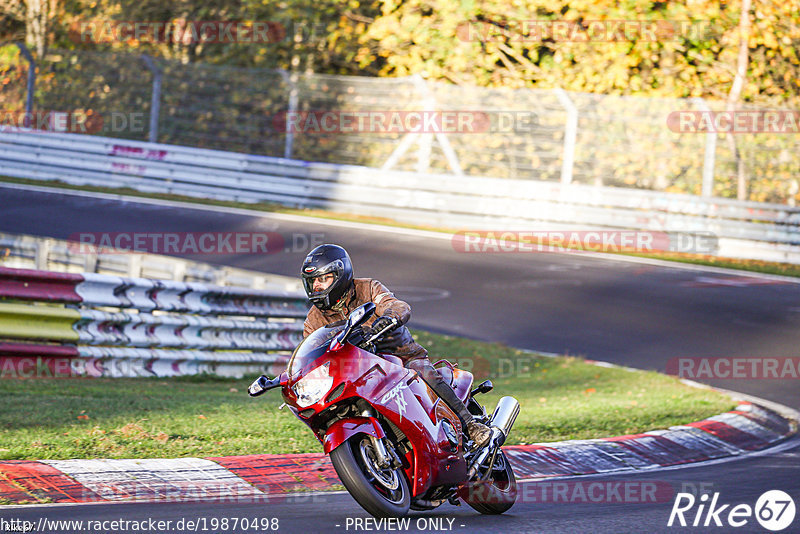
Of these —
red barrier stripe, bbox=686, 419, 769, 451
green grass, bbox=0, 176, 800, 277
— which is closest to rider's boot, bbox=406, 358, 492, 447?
red barrier stripe, bbox=686, 419, 769, 451

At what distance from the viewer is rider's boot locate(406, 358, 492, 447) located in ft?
21.0

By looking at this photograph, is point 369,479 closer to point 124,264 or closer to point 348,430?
point 348,430

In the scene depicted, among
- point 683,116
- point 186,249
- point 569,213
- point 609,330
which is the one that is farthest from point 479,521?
point 683,116

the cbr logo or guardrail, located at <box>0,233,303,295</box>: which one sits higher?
the cbr logo

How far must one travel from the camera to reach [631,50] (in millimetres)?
26375

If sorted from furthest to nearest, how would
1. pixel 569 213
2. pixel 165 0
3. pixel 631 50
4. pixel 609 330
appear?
pixel 165 0 → pixel 631 50 → pixel 569 213 → pixel 609 330

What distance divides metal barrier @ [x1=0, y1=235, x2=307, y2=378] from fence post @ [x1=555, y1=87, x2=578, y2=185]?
1055 cm

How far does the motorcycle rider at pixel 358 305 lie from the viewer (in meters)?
6.12

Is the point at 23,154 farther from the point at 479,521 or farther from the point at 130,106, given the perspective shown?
the point at 479,521

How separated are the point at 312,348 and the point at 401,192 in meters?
17.0

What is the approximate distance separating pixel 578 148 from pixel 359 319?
17.1 metres

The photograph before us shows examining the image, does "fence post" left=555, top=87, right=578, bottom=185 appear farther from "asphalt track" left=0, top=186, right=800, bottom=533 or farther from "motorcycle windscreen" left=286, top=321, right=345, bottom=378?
"motorcycle windscreen" left=286, top=321, right=345, bottom=378

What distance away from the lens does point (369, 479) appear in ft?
18.6

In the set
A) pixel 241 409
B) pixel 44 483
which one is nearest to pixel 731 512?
pixel 44 483
